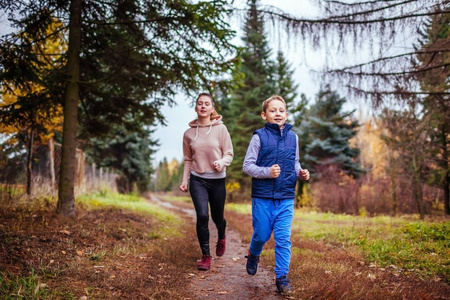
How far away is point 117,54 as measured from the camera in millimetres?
7203

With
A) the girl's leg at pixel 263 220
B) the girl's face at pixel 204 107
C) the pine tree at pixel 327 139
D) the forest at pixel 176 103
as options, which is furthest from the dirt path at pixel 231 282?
the pine tree at pixel 327 139

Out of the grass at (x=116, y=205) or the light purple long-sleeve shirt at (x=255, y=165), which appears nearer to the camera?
the light purple long-sleeve shirt at (x=255, y=165)

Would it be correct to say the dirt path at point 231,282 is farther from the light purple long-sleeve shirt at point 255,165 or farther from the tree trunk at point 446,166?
the tree trunk at point 446,166

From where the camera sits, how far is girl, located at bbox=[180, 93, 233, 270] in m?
4.32

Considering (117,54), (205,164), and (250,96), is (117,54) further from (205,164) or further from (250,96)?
(250,96)

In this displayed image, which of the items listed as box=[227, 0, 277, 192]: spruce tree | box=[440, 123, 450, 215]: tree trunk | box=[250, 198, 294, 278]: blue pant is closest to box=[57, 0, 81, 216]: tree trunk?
box=[250, 198, 294, 278]: blue pant

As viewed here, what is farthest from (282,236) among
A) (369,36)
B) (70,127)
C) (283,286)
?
(70,127)

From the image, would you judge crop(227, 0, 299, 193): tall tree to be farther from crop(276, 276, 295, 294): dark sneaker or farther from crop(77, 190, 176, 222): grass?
crop(276, 276, 295, 294): dark sneaker

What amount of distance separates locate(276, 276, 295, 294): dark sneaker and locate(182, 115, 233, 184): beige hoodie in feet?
5.28

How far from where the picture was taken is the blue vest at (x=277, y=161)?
3.49 metres

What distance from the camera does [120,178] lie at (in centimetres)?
2744

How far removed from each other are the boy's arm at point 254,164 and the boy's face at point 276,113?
297 mm

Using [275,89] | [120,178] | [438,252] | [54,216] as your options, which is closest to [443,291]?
[438,252]

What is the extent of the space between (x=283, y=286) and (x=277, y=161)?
1354 mm
